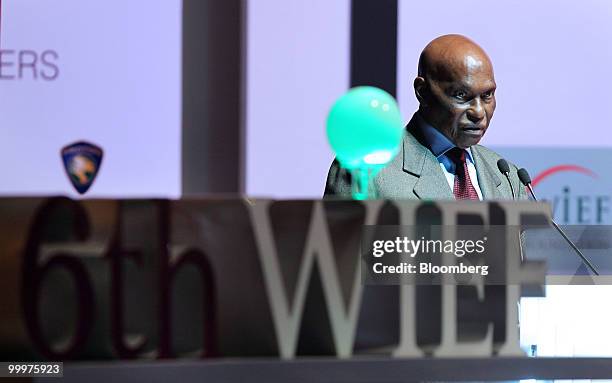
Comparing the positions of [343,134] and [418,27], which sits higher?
[418,27]

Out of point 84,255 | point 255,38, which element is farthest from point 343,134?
point 255,38

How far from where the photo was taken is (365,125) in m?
1.19

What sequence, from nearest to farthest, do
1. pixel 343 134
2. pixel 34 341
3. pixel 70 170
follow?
pixel 34 341 < pixel 343 134 < pixel 70 170

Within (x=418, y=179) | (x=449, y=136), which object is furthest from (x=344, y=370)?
(x=449, y=136)

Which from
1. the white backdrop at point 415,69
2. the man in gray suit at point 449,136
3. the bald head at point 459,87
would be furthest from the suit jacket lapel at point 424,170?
the white backdrop at point 415,69

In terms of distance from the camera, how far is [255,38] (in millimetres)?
3725

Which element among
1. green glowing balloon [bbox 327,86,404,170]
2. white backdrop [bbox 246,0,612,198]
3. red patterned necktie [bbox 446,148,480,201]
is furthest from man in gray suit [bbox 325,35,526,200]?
white backdrop [bbox 246,0,612,198]

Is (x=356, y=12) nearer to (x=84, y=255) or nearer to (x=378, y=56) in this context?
(x=378, y=56)

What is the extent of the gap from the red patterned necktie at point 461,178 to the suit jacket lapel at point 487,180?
27mm

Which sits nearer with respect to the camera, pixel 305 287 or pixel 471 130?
pixel 305 287

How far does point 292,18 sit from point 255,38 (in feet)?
0.57

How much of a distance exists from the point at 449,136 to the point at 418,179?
0.80 ft

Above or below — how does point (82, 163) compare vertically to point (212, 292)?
above

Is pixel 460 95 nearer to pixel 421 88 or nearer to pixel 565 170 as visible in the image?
pixel 421 88
